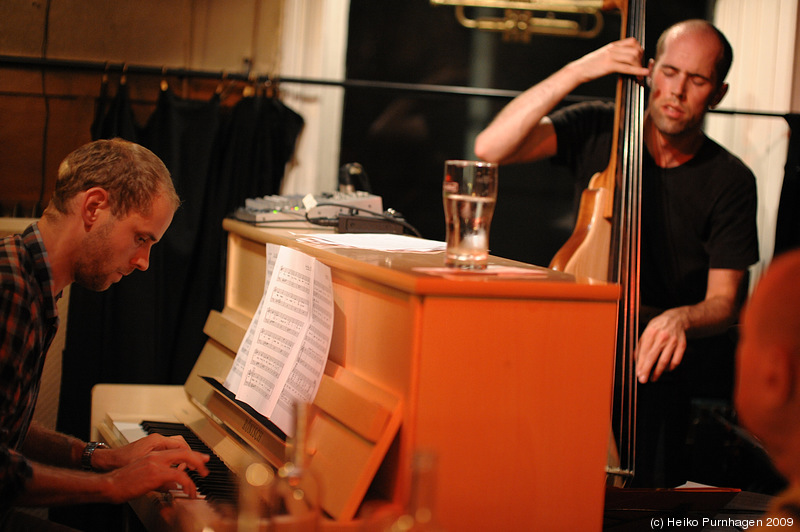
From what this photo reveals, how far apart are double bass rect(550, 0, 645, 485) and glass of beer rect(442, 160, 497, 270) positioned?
2.07ft

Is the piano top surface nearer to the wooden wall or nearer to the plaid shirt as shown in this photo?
the plaid shirt

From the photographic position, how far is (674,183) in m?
2.47

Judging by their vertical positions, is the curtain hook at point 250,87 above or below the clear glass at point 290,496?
above

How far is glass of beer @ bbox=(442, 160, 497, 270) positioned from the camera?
1308mm

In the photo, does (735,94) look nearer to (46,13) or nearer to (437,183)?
(437,183)

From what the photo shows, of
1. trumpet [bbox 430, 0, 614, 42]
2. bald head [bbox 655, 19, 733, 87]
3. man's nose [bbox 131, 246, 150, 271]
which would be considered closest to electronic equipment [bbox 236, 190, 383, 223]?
man's nose [bbox 131, 246, 150, 271]

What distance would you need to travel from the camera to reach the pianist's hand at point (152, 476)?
143 cm

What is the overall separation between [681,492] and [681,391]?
948 millimetres

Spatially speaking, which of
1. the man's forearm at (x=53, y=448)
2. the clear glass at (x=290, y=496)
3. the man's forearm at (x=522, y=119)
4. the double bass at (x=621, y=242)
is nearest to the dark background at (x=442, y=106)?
the man's forearm at (x=522, y=119)

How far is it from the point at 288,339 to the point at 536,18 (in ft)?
7.69

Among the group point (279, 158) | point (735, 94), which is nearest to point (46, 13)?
point (279, 158)

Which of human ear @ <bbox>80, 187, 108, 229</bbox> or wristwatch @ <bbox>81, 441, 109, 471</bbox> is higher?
human ear @ <bbox>80, 187, 108, 229</bbox>

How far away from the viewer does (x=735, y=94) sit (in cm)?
339

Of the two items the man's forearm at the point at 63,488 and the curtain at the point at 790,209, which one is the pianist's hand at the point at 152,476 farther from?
the curtain at the point at 790,209
